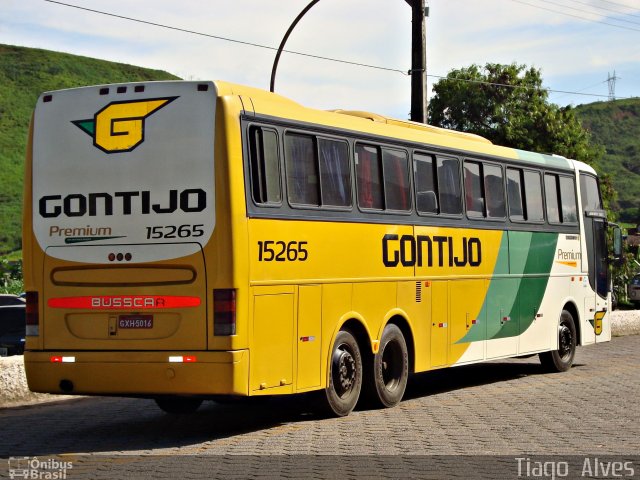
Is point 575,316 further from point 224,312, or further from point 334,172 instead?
point 224,312

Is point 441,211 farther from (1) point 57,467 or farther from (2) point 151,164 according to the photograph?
(1) point 57,467

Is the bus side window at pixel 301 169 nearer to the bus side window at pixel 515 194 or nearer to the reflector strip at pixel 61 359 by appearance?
the reflector strip at pixel 61 359

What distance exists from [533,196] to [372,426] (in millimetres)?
7303

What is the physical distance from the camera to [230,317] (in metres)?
11.5

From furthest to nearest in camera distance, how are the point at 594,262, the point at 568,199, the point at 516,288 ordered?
the point at 594,262
the point at 568,199
the point at 516,288

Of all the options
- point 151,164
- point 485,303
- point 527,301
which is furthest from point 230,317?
point 527,301

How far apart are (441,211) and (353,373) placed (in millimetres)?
3184

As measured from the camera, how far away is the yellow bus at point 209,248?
11664 millimetres

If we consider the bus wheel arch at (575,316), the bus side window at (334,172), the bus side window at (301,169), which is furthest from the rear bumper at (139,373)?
the bus wheel arch at (575,316)

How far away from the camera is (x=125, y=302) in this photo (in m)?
11.9

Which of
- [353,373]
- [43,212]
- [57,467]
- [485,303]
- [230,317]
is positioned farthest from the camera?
[485,303]

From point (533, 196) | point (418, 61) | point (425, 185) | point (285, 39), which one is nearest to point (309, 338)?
point (425, 185)

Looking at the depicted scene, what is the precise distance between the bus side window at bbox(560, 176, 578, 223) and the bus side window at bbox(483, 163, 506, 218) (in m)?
2.52

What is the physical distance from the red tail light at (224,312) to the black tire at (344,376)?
77.4 inches
